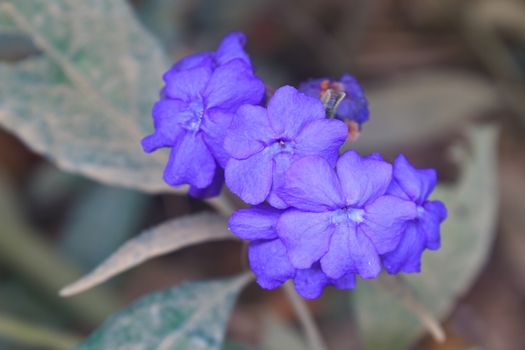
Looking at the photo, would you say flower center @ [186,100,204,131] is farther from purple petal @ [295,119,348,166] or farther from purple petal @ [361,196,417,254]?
purple petal @ [361,196,417,254]

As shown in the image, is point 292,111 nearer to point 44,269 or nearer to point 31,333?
point 31,333

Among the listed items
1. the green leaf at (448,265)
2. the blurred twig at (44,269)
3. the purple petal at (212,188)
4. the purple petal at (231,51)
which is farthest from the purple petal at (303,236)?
the blurred twig at (44,269)

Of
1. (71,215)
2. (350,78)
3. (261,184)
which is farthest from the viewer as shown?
(71,215)

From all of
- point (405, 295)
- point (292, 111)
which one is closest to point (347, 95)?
point (292, 111)

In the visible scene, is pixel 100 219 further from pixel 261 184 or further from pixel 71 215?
pixel 261 184

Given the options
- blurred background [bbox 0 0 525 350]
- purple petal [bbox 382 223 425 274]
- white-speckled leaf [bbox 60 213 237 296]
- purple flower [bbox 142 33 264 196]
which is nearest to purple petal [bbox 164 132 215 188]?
purple flower [bbox 142 33 264 196]

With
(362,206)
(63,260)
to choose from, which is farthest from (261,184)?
(63,260)
